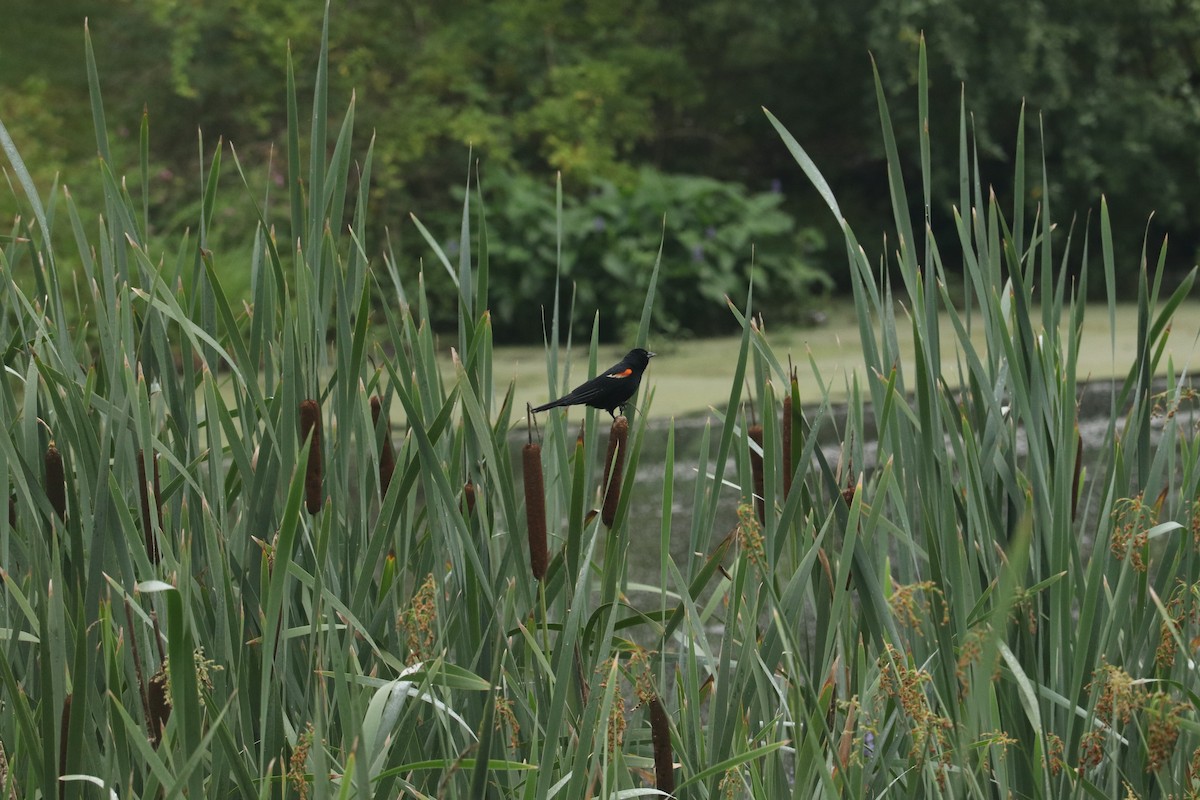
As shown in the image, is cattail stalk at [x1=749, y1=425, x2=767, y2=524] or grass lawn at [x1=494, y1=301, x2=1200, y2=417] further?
grass lawn at [x1=494, y1=301, x2=1200, y2=417]

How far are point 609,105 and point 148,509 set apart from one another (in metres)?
7.03

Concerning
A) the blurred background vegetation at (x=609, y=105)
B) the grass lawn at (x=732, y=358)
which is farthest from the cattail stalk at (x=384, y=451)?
the blurred background vegetation at (x=609, y=105)

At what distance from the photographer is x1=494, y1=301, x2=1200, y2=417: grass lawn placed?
5602 mm

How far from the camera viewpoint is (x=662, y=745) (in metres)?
1.01

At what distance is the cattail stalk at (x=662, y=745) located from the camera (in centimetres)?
101

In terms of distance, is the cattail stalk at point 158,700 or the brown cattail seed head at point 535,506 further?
the cattail stalk at point 158,700

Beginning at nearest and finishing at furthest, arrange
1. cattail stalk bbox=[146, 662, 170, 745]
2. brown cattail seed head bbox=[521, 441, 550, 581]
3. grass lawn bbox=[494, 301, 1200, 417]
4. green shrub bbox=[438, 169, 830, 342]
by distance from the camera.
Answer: brown cattail seed head bbox=[521, 441, 550, 581] < cattail stalk bbox=[146, 662, 170, 745] < grass lawn bbox=[494, 301, 1200, 417] < green shrub bbox=[438, 169, 830, 342]

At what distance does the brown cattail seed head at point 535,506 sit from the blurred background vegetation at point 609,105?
5703 mm

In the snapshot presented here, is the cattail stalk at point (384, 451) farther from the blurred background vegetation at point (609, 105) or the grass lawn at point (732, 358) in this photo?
the blurred background vegetation at point (609, 105)

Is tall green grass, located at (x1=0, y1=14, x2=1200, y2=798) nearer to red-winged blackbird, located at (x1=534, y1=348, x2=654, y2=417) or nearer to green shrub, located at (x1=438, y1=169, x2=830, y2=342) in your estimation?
red-winged blackbird, located at (x1=534, y1=348, x2=654, y2=417)

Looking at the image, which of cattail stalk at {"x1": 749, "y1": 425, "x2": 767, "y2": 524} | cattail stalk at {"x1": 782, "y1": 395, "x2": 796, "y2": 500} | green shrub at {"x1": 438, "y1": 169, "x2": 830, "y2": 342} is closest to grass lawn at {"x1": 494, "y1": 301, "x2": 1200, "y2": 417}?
green shrub at {"x1": 438, "y1": 169, "x2": 830, "y2": 342}

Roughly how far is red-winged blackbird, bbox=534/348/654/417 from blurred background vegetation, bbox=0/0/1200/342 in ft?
17.7

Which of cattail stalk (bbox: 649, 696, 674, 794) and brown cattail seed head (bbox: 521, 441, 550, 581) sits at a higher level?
brown cattail seed head (bbox: 521, 441, 550, 581)

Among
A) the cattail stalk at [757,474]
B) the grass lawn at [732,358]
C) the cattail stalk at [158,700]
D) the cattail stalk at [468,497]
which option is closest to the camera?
the cattail stalk at [158,700]
